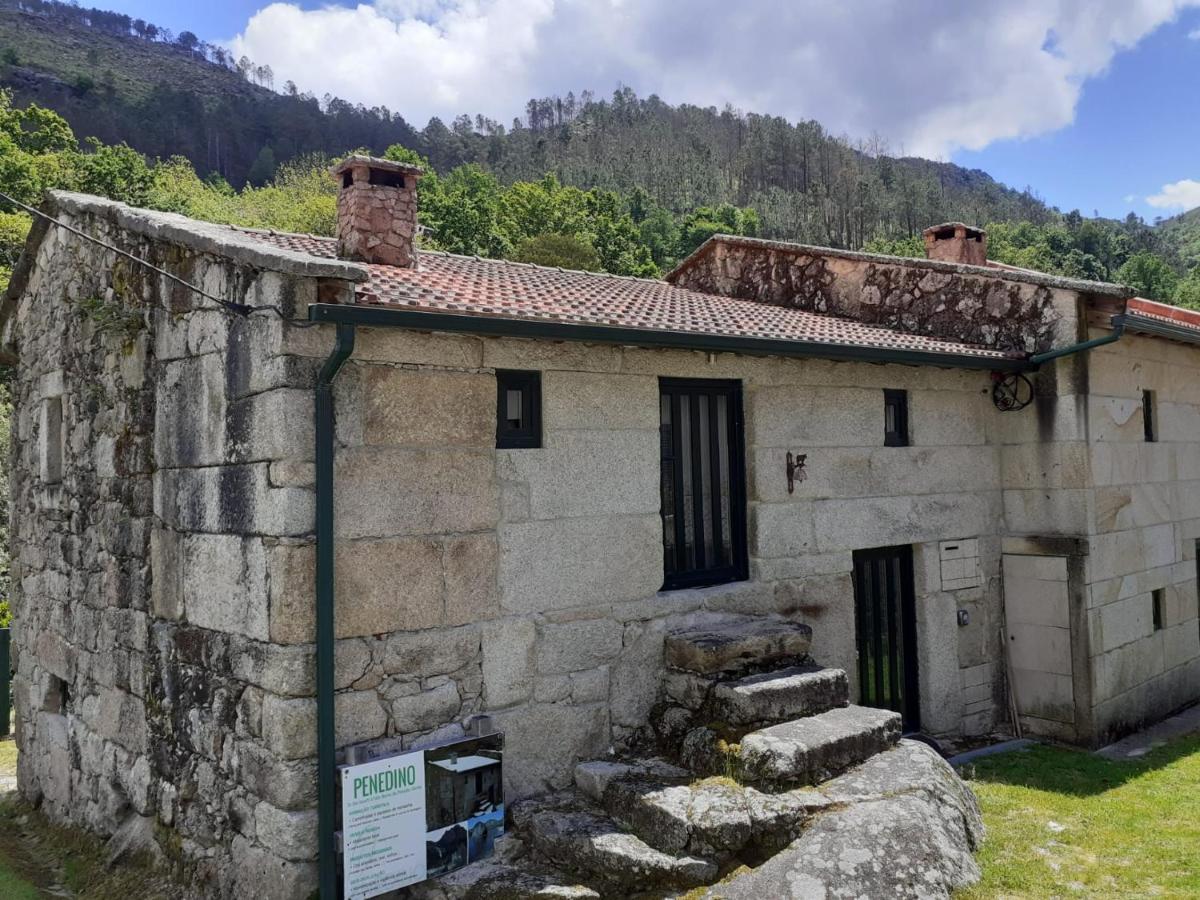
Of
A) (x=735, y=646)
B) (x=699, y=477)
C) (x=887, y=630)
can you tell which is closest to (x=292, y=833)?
(x=735, y=646)

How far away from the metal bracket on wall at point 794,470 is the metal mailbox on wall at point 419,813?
3048mm

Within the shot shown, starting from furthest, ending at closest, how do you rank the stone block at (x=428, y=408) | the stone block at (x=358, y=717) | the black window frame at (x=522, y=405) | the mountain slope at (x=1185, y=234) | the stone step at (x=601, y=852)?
the mountain slope at (x=1185, y=234) < the black window frame at (x=522, y=405) < the stone block at (x=428, y=408) < the stone block at (x=358, y=717) < the stone step at (x=601, y=852)

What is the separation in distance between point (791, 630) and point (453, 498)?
2.46m

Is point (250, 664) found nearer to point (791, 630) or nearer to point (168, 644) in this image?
point (168, 644)

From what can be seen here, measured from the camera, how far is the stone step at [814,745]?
4.98m

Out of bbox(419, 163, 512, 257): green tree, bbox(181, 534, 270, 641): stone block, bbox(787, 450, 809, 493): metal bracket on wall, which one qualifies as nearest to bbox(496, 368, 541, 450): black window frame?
bbox(181, 534, 270, 641): stone block

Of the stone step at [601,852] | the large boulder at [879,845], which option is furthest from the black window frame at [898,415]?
the stone step at [601,852]

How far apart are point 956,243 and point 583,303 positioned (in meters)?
5.94

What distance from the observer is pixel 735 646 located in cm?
582

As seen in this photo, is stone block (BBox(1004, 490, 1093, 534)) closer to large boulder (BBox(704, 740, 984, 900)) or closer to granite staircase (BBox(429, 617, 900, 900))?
granite staircase (BBox(429, 617, 900, 900))

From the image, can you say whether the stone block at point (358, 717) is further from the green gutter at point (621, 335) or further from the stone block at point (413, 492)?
the green gutter at point (621, 335)

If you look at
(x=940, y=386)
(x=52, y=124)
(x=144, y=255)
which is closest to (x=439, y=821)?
(x=144, y=255)

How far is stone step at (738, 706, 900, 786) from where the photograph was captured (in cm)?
498

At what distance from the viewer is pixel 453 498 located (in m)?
5.20
